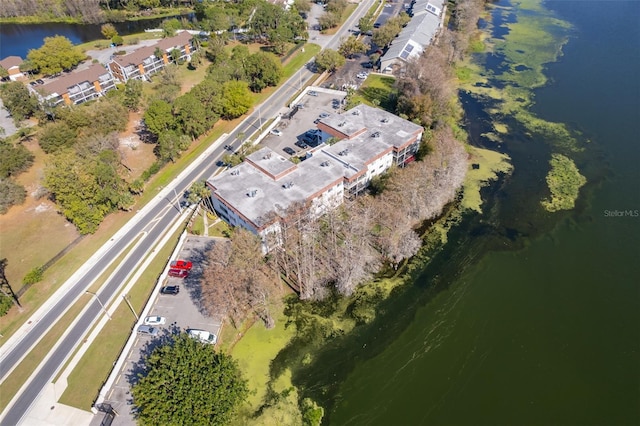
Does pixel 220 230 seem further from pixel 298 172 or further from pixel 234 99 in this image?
pixel 234 99

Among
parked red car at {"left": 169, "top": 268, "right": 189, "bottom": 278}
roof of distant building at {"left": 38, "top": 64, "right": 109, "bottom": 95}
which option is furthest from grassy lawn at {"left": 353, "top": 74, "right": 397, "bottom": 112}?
roof of distant building at {"left": 38, "top": 64, "right": 109, "bottom": 95}

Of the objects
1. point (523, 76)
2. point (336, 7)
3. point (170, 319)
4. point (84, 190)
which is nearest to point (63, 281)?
point (84, 190)

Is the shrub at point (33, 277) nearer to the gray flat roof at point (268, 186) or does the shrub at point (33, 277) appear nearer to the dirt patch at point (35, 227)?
the dirt patch at point (35, 227)

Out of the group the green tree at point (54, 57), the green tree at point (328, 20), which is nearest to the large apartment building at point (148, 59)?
the green tree at point (54, 57)

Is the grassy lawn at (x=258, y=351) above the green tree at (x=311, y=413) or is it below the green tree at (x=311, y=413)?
above

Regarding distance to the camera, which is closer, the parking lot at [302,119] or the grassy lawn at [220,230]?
the grassy lawn at [220,230]

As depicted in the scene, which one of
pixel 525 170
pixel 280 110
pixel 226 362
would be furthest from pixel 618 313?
pixel 280 110

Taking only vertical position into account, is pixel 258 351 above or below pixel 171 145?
below
